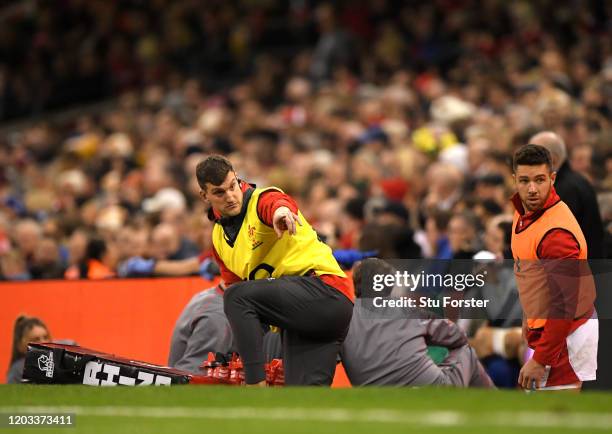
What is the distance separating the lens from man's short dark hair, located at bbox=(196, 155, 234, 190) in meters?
8.04

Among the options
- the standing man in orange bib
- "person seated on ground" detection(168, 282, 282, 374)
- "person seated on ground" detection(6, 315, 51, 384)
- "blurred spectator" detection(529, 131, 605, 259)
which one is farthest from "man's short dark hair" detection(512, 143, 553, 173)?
"person seated on ground" detection(6, 315, 51, 384)

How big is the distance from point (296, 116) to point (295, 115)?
7 centimetres

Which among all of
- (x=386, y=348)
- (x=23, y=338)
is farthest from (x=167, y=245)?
(x=386, y=348)

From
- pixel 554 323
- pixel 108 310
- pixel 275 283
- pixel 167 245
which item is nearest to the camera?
pixel 554 323

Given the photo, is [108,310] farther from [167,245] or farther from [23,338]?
[167,245]

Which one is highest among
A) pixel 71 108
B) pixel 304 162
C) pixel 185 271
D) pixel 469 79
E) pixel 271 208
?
pixel 71 108

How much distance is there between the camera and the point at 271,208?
7836 millimetres

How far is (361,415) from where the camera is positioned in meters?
6.49

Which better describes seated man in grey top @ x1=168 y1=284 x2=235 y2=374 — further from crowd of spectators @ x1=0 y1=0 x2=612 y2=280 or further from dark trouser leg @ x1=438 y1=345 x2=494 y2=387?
crowd of spectators @ x1=0 y1=0 x2=612 y2=280

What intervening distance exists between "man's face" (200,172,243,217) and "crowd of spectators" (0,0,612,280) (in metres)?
2.58

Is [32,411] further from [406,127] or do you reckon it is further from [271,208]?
[406,127]

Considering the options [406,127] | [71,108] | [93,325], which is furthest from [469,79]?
[71,108]

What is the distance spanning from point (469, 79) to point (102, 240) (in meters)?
6.44

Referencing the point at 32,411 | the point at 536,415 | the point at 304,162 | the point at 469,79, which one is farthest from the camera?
the point at 469,79
